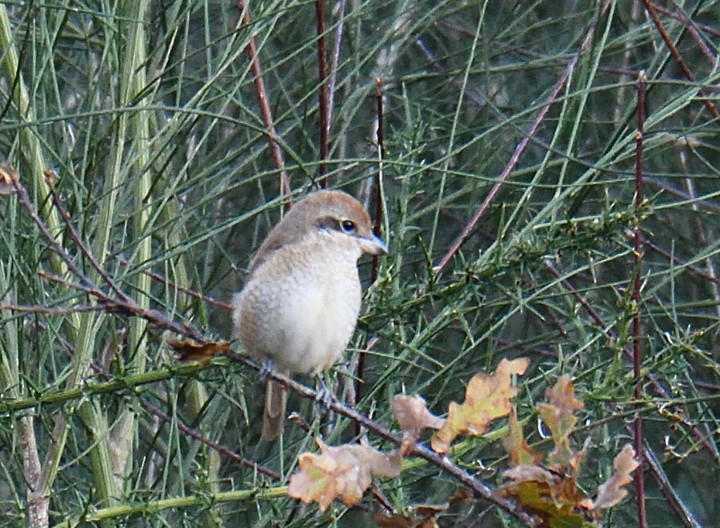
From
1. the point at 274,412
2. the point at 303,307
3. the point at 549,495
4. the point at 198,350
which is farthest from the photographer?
the point at 274,412

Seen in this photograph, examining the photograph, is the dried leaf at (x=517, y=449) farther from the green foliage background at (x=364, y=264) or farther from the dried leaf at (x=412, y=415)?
the green foliage background at (x=364, y=264)

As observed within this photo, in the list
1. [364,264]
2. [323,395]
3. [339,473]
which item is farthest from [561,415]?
[364,264]

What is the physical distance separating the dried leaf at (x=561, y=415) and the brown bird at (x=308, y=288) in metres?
1.41

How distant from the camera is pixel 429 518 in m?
1.87

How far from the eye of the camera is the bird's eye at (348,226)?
342 centimetres

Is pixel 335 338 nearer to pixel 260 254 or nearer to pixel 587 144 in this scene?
pixel 260 254

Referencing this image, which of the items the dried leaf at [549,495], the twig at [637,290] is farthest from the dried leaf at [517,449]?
the twig at [637,290]

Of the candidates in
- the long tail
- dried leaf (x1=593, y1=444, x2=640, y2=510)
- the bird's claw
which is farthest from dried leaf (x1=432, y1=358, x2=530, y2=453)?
the long tail

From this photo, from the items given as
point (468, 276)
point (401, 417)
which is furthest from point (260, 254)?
point (401, 417)

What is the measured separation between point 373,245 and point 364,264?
4.90 ft

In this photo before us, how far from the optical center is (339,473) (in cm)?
186

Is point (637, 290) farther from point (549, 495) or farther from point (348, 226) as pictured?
point (348, 226)

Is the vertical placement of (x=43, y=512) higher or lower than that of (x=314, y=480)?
lower

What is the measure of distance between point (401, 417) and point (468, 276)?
607 millimetres
